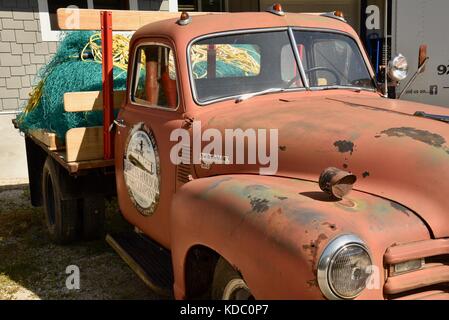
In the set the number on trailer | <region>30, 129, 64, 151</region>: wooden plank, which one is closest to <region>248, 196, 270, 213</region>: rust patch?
<region>30, 129, 64, 151</region>: wooden plank

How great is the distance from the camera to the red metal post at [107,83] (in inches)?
166

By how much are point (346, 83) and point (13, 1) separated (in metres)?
7.11

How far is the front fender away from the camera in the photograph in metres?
2.03

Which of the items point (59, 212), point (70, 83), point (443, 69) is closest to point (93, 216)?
point (59, 212)

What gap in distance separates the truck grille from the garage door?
11.9 meters

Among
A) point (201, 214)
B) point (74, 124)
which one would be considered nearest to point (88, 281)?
point (74, 124)

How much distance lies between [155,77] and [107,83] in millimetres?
669

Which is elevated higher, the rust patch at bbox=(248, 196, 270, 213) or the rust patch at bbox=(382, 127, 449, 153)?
the rust patch at bbox=(382, 127, 449, 153)

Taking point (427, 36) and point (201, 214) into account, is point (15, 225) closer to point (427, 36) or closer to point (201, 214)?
point (201, 214)

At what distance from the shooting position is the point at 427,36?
752 centimetres

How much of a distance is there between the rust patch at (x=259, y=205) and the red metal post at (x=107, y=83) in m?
2.29

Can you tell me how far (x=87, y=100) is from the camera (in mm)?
4355

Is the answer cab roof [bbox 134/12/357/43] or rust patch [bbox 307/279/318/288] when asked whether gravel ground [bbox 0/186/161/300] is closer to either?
cab roof [bbox 134/12/357/43]

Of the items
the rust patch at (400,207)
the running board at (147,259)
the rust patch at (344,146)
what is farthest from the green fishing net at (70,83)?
the rust patch at (400,207)
